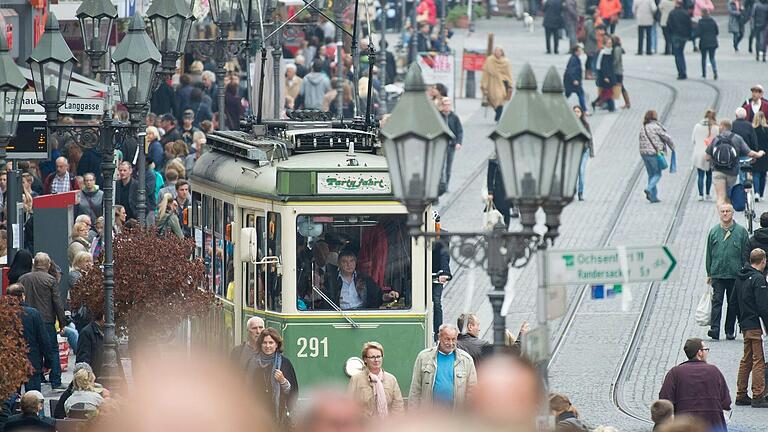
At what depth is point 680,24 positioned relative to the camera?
49.8m

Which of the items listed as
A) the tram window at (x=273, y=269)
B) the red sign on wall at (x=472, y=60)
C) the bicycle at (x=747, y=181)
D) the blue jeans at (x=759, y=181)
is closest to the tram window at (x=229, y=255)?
the tram window at (x=273, y=269)

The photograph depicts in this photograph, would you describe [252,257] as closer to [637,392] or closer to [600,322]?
[637,392]

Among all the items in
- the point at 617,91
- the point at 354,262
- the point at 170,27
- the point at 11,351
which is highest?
the point at 170,27

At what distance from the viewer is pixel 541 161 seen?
1189 centimetres

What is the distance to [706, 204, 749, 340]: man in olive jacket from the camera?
918 inches

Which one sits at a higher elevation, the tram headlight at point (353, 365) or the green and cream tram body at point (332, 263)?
the green and cream tram body at point (332, 263)

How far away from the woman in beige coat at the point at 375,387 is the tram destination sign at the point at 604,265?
188 inches

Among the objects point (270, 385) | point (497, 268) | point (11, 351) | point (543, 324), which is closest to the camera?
point (543, 324)

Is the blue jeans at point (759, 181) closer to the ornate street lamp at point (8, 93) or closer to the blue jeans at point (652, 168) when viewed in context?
the blue jeans at point (652, 168)

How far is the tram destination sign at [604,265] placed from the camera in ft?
38.3

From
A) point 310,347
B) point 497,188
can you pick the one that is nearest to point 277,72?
point 497,188

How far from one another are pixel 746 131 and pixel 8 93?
15.7 metres

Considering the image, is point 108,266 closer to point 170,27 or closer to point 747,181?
point 170,27

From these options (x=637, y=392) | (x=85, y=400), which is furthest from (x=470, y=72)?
(x=85, y=400)
